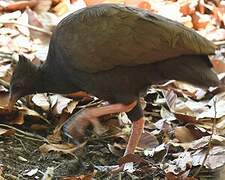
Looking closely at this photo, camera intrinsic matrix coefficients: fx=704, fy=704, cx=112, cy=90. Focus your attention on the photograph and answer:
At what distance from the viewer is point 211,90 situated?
4.71 meters

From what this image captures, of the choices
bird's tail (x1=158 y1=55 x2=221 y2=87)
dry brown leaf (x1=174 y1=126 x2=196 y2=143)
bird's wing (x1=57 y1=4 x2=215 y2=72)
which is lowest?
dry brown leaf (x1=174 y1=126 x2=196 y2=143)

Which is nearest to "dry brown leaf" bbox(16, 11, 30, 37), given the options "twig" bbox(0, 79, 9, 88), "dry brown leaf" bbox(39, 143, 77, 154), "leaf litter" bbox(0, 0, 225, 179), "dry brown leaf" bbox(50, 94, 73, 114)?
"leaf litter" bbox(0, 0, 225, 179)

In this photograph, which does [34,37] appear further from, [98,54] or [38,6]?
[98,54]

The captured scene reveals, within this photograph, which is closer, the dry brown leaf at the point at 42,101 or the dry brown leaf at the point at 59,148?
the dry brown leaf at the point at 59,148

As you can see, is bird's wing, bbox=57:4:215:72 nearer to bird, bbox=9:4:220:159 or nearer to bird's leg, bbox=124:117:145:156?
bird, bbox=9:4:220:159

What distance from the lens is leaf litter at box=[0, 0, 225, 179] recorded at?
3744 mm

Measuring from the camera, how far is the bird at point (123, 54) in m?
3.54

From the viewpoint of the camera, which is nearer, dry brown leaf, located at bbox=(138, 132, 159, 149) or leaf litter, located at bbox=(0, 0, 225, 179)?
leaf litter, located at bbox=(0, 0, 225, 179)

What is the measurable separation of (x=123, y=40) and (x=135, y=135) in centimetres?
65

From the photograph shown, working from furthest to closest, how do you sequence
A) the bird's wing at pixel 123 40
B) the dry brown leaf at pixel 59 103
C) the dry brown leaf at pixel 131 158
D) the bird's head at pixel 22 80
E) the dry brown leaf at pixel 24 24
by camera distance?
1. the dry brown leaf at pixel 24 24
2. the dry brown leaf at pixel 59 103
3. the bird's head at pixel 22 80
4. the dry brown leaf at pixel 131 158
5. the bird's wing at pixel 123 40

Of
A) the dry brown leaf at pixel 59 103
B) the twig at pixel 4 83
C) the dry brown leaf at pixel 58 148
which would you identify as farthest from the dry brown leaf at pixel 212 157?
the twig at pixel 4 83

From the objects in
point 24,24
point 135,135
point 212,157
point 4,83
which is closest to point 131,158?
point 135,135

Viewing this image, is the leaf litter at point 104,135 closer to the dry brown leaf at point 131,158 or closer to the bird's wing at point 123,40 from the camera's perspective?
the dry brown leaf at point 131,158

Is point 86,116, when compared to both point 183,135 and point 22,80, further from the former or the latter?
point 183,135
